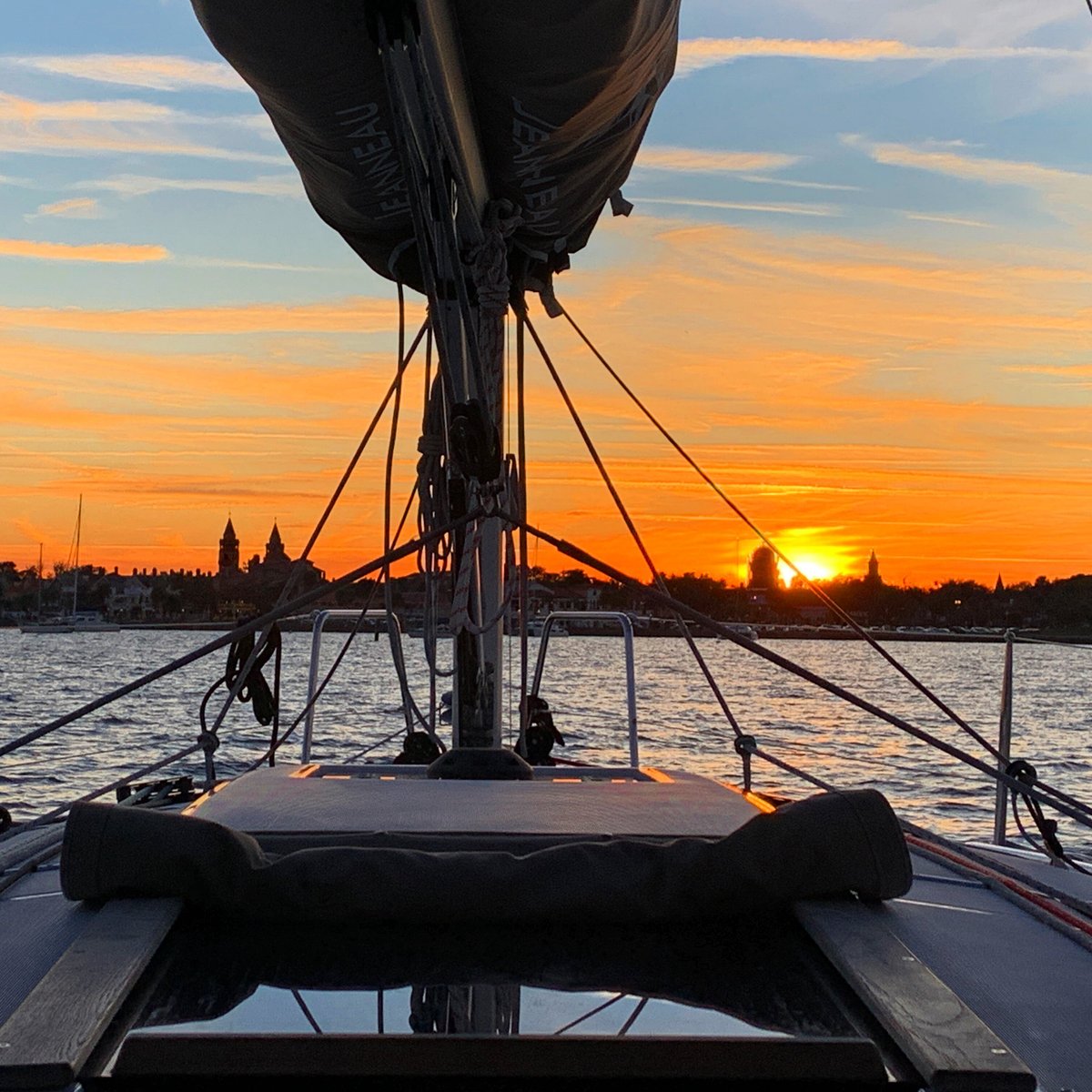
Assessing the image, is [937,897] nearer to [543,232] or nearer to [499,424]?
[499,424]

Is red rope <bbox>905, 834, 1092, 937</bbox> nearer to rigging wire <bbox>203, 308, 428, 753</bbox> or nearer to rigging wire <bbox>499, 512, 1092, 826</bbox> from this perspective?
rigging wire <bbox>499, 512, 1092, 826</bbox>

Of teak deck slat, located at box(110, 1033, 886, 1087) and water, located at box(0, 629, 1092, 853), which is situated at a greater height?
teak deck slat, located at box(110, 1033, 886, 1087)

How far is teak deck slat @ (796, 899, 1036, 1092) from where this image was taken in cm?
143

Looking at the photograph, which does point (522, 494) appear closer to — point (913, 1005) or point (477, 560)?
point (477, 560)

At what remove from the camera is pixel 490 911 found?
1.85m

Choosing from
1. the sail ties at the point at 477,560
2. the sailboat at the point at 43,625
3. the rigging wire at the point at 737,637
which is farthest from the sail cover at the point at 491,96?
the sailboat at the point at 43,625

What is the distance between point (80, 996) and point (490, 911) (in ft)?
1.80

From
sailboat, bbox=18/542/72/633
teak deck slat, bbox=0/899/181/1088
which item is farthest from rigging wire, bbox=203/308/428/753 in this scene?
sailboat, bbox=18/542/72/633

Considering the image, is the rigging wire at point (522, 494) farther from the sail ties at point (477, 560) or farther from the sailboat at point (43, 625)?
the sailboat at point (43, 625)

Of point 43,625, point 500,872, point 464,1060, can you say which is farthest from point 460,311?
point 43,625

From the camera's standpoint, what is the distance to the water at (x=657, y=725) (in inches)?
550

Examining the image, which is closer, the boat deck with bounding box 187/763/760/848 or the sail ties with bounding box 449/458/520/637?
the boat deck with bounding box 187/763/760/848

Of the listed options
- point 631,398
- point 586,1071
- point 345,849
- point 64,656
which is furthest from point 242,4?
point 64,656

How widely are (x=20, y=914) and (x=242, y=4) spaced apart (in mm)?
1574
